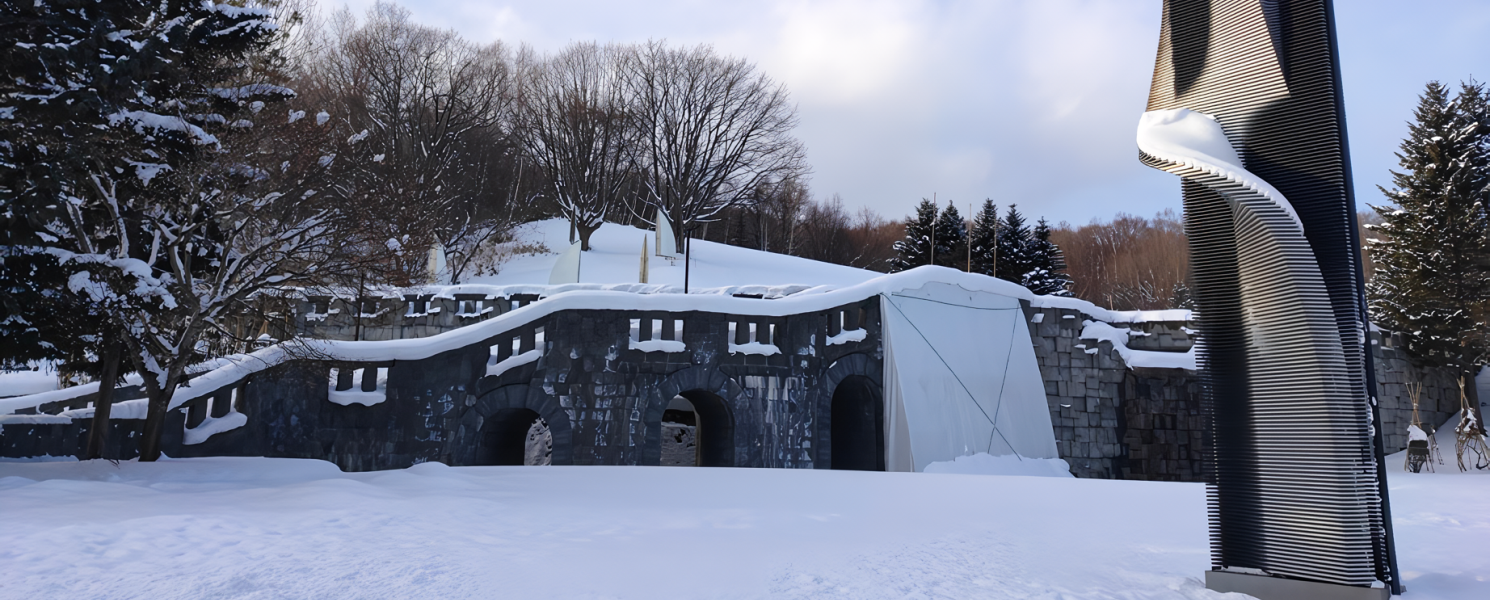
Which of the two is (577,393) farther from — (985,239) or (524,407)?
(985,239)

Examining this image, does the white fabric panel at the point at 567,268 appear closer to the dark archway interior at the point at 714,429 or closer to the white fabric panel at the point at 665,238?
the white fabric panel at the point at 665,238

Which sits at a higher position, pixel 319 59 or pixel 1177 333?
pixel 319 59

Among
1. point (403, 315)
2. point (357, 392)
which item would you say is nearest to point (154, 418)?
point (357, 392)

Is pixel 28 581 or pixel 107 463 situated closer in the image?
pixel 28 581

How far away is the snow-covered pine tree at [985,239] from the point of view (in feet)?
98.0

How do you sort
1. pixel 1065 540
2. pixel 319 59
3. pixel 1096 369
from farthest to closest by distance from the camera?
1. pixel 319 59
2. pixel 1096 369
3. pixel 1065 540

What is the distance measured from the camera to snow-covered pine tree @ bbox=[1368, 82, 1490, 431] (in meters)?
19.9

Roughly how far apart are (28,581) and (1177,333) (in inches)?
718

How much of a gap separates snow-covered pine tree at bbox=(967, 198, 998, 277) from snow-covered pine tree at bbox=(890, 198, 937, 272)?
1503mm

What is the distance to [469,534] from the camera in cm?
544

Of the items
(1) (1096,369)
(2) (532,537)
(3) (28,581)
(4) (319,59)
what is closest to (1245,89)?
(2) (532,537)

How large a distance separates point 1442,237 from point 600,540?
22704 millimetres

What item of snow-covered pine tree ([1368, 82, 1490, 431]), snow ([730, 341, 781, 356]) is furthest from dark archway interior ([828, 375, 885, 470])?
snow-covered pine tree ([1368, 82, 1490, 431])

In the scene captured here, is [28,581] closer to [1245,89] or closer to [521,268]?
[1245,89]
